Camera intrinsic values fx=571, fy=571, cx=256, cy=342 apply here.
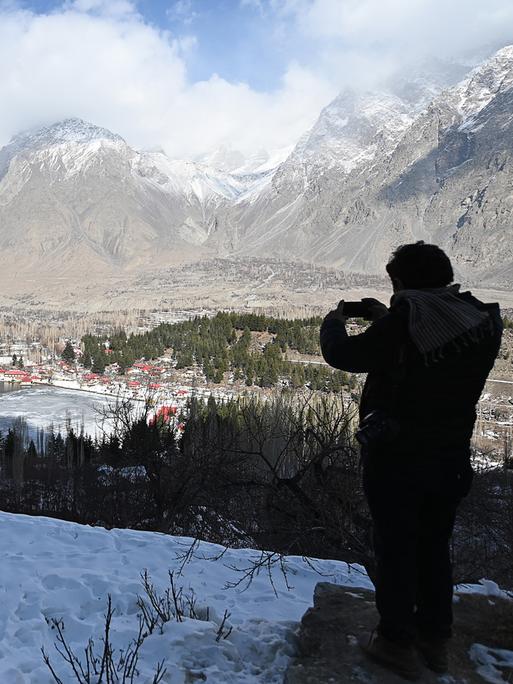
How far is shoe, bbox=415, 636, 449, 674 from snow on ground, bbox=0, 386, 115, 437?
167 feet

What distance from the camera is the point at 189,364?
72.3 meters

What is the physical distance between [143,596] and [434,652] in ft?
8.03

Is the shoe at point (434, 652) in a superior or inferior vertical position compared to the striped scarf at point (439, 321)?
inferior

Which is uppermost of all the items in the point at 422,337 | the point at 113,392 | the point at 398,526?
the point at 422,337

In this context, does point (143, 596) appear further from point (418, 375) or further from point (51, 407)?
point (51, 407)

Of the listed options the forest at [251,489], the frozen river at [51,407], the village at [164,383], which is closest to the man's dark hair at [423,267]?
the forest at [251,489]

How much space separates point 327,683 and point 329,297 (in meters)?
151

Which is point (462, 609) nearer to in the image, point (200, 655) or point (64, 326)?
point (200, 655)

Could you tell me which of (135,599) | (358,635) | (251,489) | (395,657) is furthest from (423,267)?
→ (251,489)

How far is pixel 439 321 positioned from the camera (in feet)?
8.33

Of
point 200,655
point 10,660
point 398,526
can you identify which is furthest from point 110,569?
point 398,526

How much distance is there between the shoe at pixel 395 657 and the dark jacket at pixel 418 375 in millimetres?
978

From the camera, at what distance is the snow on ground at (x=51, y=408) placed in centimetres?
5538

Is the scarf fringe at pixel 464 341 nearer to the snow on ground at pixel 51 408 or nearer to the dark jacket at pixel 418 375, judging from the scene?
the dark jacket at pixel 418 375
